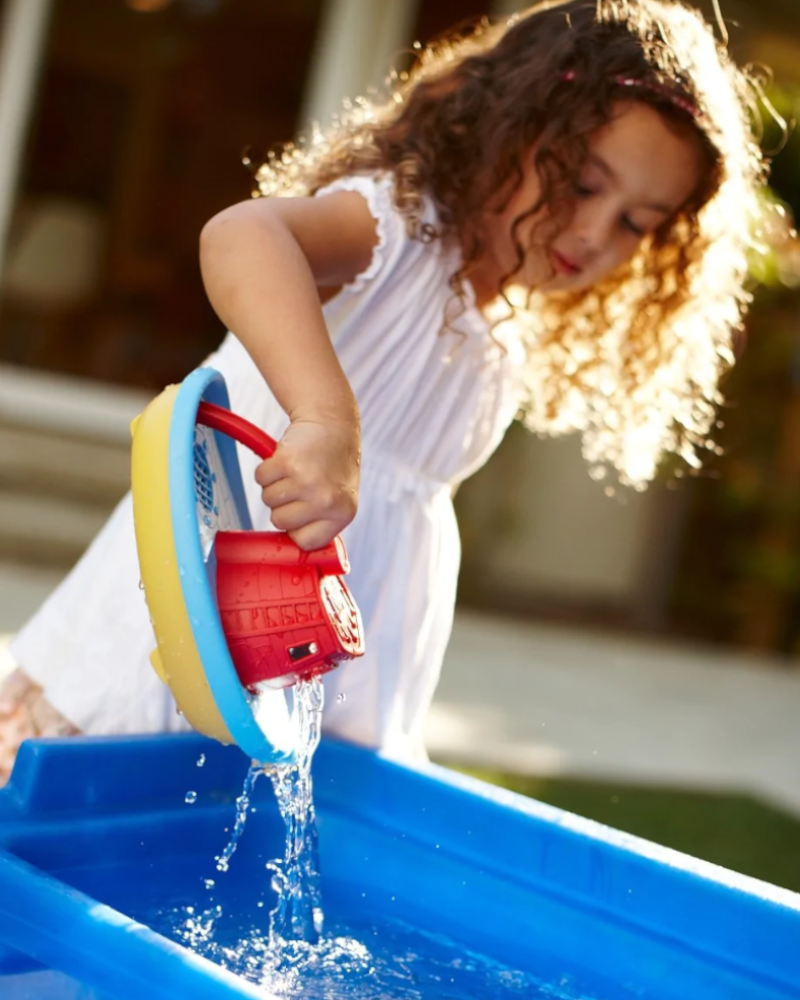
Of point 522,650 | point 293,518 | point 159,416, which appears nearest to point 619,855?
point 293,518

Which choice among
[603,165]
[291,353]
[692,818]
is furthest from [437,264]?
[692,818]

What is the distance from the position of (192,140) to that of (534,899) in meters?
5.72

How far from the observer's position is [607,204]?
1.38m

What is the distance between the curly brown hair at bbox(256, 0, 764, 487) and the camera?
1389 millimetres

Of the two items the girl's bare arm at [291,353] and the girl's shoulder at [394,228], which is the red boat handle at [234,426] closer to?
the girl's bare arm at [291,353]

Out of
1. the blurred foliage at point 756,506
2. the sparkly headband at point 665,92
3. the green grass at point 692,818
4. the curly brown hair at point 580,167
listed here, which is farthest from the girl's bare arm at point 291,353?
the blurred foliage at point 756,506

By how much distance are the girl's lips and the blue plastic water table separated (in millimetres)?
556

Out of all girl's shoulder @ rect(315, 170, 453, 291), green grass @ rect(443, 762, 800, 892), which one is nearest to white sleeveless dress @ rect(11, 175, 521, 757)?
girl's shoulder @ rect(315, 170, 453, 291)

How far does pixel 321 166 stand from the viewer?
1482 mm

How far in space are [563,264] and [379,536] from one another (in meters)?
0.35

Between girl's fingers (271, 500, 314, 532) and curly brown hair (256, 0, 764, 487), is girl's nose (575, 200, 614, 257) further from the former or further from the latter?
girl's fingers (271, 500, 314, 532)

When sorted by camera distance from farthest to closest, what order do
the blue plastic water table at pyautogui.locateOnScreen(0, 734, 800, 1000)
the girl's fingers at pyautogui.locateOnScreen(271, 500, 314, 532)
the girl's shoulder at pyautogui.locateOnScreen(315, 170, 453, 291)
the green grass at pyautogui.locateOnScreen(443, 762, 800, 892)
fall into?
the green grass at pyautogui.locateOnScreen(443, 762, 800, 892)
the girl's shoulder at pyautogui.locateOnScreen(315, 170, 453, 291)
the blue plastic water table at pyautogui.locateOnScreen(0, 734, 800, 1000)
the girl's fingers at pyautogui.locateOnScreen(271, 500, 314, 532)

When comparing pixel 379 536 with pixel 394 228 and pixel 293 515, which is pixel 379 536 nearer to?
pixel 394 228

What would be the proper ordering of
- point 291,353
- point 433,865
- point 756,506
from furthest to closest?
1. point 756,506
2. point 433,865
3. point 291,353
